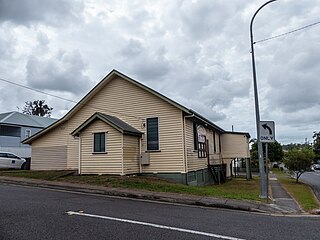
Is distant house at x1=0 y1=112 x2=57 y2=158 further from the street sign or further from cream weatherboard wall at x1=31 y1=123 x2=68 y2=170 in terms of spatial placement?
the street sign

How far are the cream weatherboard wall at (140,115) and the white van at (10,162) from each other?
21.2 feet

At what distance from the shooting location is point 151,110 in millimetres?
19062

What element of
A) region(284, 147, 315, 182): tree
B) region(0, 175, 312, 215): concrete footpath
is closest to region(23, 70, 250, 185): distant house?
region(0, 175, 312, 215): concrete footpath

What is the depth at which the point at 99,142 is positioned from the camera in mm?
18000

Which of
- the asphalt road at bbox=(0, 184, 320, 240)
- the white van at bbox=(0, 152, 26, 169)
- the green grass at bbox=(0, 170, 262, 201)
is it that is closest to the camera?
the asphalt road at bbox=(0, 184, 320, 240)

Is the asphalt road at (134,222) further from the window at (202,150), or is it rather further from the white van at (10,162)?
the white van at (10,162)

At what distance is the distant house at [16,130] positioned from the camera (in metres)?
35.9

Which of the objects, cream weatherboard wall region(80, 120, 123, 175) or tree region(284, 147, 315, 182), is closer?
cream weatherboard wall region(80, 120, 123, 175)

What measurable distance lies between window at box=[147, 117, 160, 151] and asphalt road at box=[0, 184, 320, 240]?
8435 mm

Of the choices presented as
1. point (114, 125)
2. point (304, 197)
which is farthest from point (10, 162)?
point (304, 197)

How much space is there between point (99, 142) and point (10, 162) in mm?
11082

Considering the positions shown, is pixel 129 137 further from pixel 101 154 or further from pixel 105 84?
pixel 105 84

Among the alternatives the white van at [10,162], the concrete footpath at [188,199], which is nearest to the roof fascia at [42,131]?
the white van at [10,162]

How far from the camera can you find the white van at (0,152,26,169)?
80.0 ft
